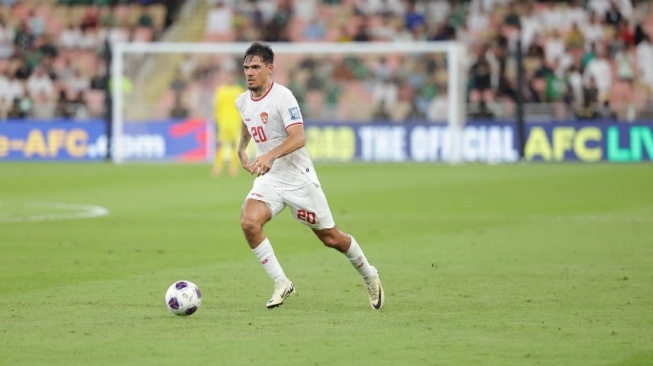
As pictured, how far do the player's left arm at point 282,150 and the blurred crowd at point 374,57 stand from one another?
942 inches

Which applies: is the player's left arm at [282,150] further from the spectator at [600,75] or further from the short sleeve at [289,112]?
the spectator at [600,75]

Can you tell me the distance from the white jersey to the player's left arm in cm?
10

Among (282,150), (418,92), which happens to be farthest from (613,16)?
(282,150)

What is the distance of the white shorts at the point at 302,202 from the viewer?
10125mm

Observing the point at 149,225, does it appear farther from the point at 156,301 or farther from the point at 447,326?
the point at 447,326

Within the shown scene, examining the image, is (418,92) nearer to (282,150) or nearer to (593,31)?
(593,31)

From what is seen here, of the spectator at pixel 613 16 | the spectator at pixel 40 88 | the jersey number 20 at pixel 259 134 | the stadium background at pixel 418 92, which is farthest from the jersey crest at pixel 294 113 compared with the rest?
the spectator at pixel 40 88

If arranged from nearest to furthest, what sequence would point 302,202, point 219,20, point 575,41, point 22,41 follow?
point 302,202 < point 575,41 < point 22,41 < point 219,20

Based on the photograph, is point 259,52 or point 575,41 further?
point 575,41

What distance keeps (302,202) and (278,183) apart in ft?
0.86

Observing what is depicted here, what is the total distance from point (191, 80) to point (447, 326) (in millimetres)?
26664

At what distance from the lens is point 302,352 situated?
797cm

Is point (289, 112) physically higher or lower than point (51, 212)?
higher

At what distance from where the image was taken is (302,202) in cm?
1013
